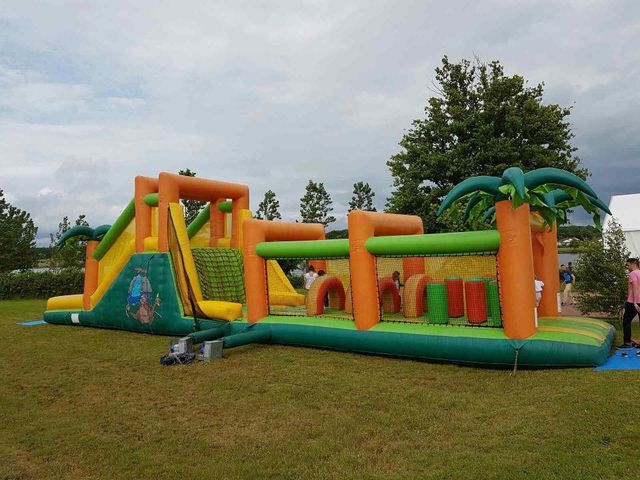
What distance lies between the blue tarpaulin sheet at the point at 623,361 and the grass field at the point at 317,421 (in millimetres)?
416

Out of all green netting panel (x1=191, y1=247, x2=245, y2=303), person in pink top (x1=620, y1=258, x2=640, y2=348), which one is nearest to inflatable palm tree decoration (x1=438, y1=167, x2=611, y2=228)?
person in pink top (x1=620, y1=258, x2=640, y2=348)

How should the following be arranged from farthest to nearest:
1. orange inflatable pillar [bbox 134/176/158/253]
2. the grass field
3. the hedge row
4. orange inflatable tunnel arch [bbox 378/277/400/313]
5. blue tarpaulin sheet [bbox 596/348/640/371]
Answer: the hedge row, orange inflatable pillar [bbox 134/176/158/253], orange inflatable tunnel arch [bbox 378/277/400/313], blue tarpaulin sheet [bbox 596/348/640/371], the grass field

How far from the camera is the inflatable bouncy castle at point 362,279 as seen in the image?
19.6 feet

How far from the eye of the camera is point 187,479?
343 centimetres

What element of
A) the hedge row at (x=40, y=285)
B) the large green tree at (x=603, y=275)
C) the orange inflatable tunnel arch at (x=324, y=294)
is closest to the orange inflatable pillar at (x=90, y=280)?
the orange inflatable tunnel arch at (x=324, y=294)

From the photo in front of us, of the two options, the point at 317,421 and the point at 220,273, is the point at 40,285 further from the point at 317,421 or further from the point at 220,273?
the point at 317,421

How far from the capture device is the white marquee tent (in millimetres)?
15594

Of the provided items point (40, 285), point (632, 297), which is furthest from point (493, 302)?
point (40, 285)

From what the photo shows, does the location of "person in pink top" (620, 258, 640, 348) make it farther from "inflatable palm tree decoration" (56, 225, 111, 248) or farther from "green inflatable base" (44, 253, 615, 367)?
"inflatable palm tree decoration" (56, 225, 111, 248)

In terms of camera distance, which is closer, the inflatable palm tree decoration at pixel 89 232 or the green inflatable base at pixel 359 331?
the green inflatable base at pixel 359 331

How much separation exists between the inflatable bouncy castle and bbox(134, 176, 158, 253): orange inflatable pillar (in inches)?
0.9

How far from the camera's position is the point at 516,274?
19.4ft

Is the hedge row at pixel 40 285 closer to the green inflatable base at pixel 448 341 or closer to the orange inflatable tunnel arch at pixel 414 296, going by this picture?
the green inflatable base at pixel 448 341

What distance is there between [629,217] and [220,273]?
47.4 feet
